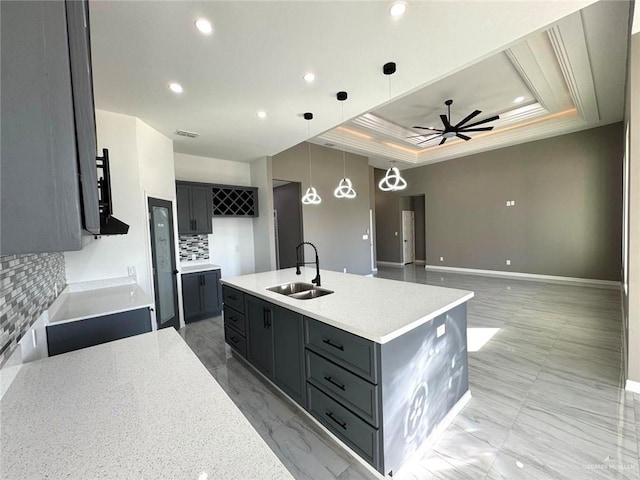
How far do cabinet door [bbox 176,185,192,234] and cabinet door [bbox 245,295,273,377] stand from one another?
2508mm

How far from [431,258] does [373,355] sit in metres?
7.69

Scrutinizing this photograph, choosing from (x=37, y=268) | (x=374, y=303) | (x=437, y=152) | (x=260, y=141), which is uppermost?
(x=437, y=152)

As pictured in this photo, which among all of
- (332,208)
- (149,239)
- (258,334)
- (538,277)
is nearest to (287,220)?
(332,208)

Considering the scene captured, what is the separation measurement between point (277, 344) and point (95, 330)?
1389mm

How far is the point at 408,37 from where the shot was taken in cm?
211

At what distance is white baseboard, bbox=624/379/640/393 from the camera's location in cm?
225

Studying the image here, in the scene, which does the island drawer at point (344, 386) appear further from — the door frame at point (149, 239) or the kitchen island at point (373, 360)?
the door frame at point (149, 239)

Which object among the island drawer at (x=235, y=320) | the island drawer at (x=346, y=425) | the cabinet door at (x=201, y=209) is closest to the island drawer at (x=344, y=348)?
the island drawer at (x=346, y=425)

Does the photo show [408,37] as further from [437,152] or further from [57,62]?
[437,152]

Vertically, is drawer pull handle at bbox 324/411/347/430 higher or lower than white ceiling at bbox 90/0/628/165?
lower

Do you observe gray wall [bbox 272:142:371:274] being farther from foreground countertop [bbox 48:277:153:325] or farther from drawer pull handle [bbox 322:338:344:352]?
drawer pull handle [bbox 322:338:344:352]

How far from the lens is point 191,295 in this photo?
4.34 meters

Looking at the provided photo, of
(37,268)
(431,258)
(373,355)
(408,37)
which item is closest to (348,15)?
(408,37)

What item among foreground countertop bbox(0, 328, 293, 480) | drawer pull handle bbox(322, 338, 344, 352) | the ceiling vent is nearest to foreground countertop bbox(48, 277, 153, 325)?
foreground countertop bbox(0, 328, 293, 480)
